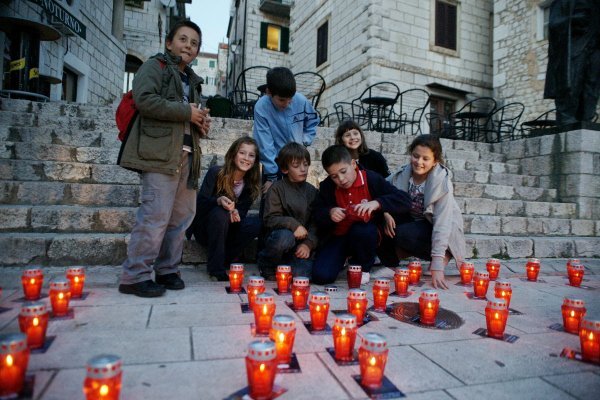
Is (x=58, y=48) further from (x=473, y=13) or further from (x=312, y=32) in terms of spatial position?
(x=473, y=13)

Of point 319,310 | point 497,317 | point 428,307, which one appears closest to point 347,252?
point 428,307

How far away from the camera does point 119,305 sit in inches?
91.7

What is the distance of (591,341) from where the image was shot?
1723 millimetres

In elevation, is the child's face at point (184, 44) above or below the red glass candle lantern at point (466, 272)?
above

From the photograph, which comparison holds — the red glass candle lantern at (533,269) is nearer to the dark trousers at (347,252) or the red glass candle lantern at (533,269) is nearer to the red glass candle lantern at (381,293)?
the dark trousers at (347,252)

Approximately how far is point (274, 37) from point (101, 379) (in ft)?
63.2

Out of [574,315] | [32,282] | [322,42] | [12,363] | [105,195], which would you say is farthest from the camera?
[322,42]

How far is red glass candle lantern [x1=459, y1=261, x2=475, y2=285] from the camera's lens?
325cm

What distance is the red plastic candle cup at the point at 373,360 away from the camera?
1.40 m

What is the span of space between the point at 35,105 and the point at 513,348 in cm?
672

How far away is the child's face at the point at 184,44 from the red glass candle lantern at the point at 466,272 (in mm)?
2786

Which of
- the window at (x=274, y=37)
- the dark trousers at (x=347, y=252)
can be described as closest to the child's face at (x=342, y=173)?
the dark trousers at (x=347, y=252)

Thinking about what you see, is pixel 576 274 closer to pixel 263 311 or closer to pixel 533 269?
pixel 533 269

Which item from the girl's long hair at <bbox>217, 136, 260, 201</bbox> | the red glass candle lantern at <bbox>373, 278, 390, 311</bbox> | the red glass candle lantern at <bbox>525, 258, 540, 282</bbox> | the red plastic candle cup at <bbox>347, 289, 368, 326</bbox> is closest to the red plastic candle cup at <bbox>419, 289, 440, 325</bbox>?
the red glass candle lantern at <bbox>373, 278, 390, 311</bbox>
